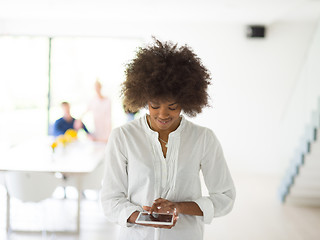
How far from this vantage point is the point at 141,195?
159 cm

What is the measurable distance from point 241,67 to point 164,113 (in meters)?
6.51

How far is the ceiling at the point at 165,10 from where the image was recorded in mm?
5855

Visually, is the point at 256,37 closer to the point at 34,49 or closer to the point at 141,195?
the point at 34,49

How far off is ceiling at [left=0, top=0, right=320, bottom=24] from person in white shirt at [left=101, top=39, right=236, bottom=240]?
439 centimetres

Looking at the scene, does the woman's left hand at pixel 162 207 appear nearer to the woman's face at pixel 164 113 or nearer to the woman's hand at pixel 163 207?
the woman's hand at pixel 163 207

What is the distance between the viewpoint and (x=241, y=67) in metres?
7.80

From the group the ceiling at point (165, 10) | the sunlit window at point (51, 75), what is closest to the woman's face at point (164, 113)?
the ceiling at point (165, 10)

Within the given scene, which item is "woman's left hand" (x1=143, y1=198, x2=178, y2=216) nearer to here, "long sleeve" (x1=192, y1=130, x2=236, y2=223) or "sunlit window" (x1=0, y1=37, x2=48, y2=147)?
"long sleeve" (x1=192, y1=130, x2=236, y2=223)

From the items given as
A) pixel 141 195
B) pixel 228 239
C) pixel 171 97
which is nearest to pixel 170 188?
pixel 141 195

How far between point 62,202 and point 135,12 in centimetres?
318

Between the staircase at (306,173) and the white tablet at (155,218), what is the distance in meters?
3.41

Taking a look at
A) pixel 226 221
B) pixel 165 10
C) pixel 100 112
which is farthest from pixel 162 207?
pixel 165 10

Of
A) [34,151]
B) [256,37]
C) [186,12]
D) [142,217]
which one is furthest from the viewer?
[256,37]

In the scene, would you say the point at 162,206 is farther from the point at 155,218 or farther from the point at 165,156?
the point at 165,156
